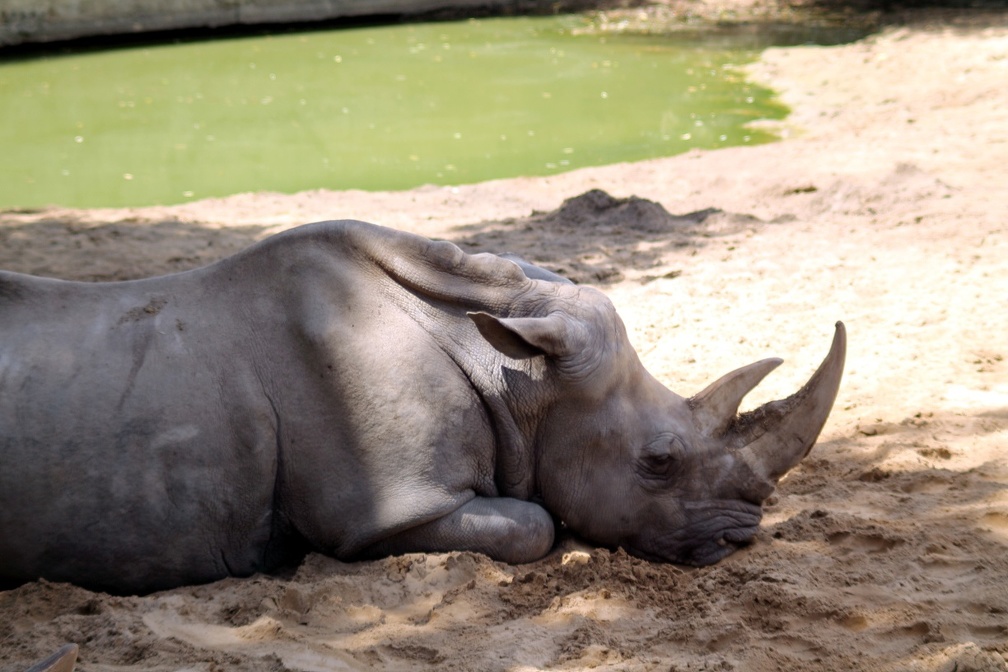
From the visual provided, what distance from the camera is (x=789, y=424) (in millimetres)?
4234

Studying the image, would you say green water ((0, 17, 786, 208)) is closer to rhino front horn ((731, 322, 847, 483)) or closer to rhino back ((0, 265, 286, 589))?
rhino back ((0, 265, 286, 589))

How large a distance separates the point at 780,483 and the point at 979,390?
134cm

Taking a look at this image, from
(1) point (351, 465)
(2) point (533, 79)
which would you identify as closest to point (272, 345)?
(1) point (351, 465)

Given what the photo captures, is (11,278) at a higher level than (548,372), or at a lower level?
higher

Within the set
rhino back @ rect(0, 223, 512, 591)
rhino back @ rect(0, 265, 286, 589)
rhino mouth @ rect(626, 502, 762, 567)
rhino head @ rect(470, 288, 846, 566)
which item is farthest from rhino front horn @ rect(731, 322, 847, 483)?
rhino back @ rect(0, 265, 286, 589)

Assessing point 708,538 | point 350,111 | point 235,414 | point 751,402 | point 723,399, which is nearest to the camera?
point 235,414

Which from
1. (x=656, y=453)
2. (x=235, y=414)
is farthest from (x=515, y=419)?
(x=235, y=414)

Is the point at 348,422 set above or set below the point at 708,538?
above

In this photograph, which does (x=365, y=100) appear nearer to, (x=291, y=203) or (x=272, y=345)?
(x=291, y=203)

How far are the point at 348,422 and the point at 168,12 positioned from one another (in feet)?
59.3

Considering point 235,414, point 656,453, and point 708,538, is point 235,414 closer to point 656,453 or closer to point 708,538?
point 656,453

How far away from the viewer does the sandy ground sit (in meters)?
3.41

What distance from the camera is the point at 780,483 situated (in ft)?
15.9

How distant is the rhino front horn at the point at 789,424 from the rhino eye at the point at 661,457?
0.26 metres
